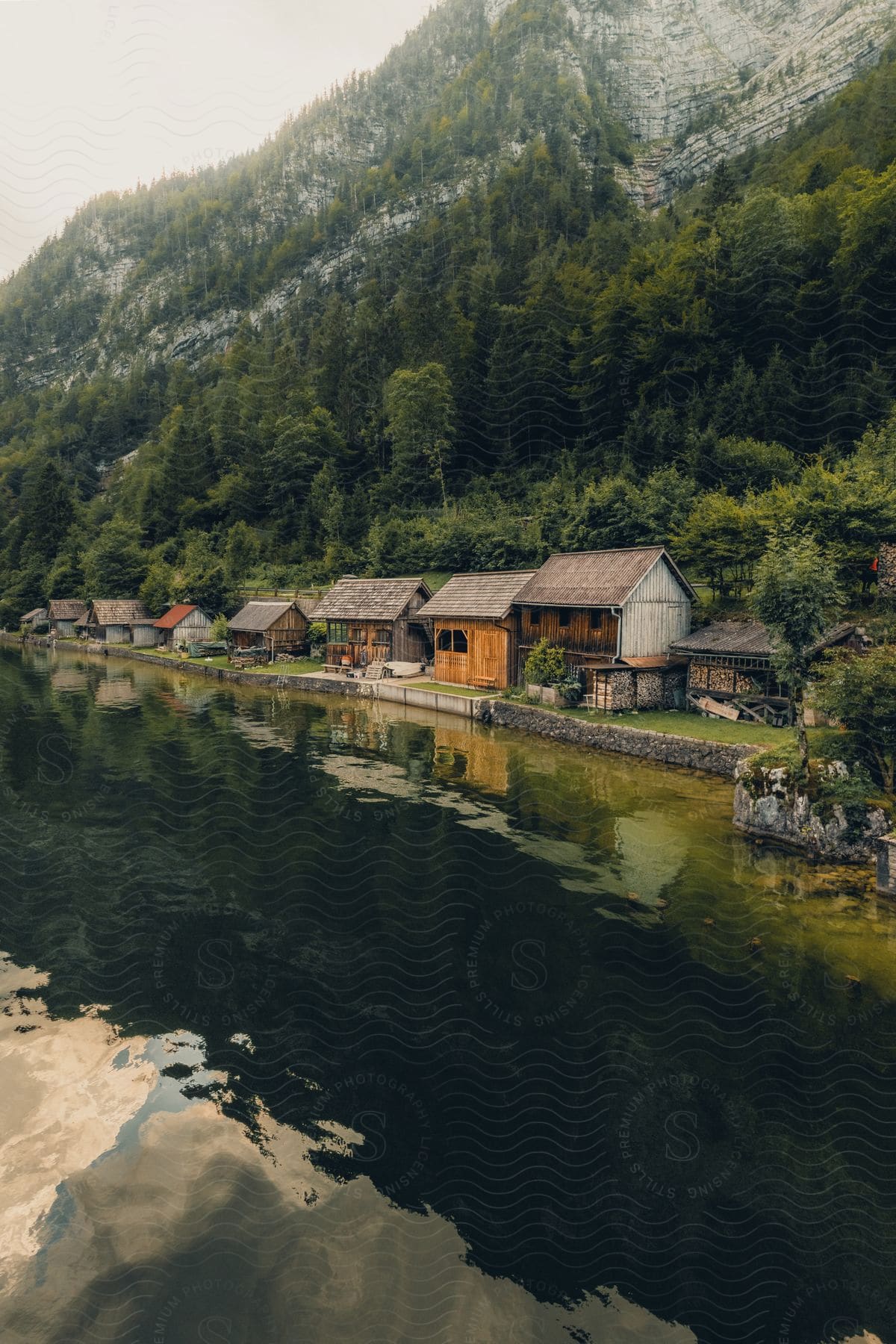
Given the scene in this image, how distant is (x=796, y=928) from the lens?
13.8 meters

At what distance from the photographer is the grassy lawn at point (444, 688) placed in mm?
39125

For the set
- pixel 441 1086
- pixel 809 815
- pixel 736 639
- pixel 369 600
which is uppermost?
pixel 369 600

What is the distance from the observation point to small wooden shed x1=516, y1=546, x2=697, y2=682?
109 feet

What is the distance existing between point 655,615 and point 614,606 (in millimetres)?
2821

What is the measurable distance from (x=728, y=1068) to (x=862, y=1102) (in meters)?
1.71

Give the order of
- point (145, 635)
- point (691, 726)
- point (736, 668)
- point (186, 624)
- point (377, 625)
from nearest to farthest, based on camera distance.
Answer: point (691, 726), point (736, 668), point (377, 625), point (186, 624), point (145, 635)

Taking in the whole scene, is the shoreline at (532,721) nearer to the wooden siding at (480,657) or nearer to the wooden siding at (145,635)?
the wooden siding at (480,657)

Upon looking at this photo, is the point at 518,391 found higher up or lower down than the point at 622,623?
higher up

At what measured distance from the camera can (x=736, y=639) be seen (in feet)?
99.8

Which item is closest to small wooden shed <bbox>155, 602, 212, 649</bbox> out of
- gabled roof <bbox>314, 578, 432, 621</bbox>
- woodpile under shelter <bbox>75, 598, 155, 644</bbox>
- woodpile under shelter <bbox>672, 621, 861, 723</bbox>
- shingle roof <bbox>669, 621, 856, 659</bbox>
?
woodpile under shelter <bbox>75, 598, 155, 644</bbox>

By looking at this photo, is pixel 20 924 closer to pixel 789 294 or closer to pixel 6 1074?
pixel 6 1074

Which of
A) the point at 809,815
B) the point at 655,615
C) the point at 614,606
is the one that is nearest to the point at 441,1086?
the point at 809,815

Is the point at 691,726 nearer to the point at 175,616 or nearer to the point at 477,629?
the point at 477,629

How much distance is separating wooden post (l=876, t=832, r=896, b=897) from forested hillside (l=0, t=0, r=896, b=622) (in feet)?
64.5
